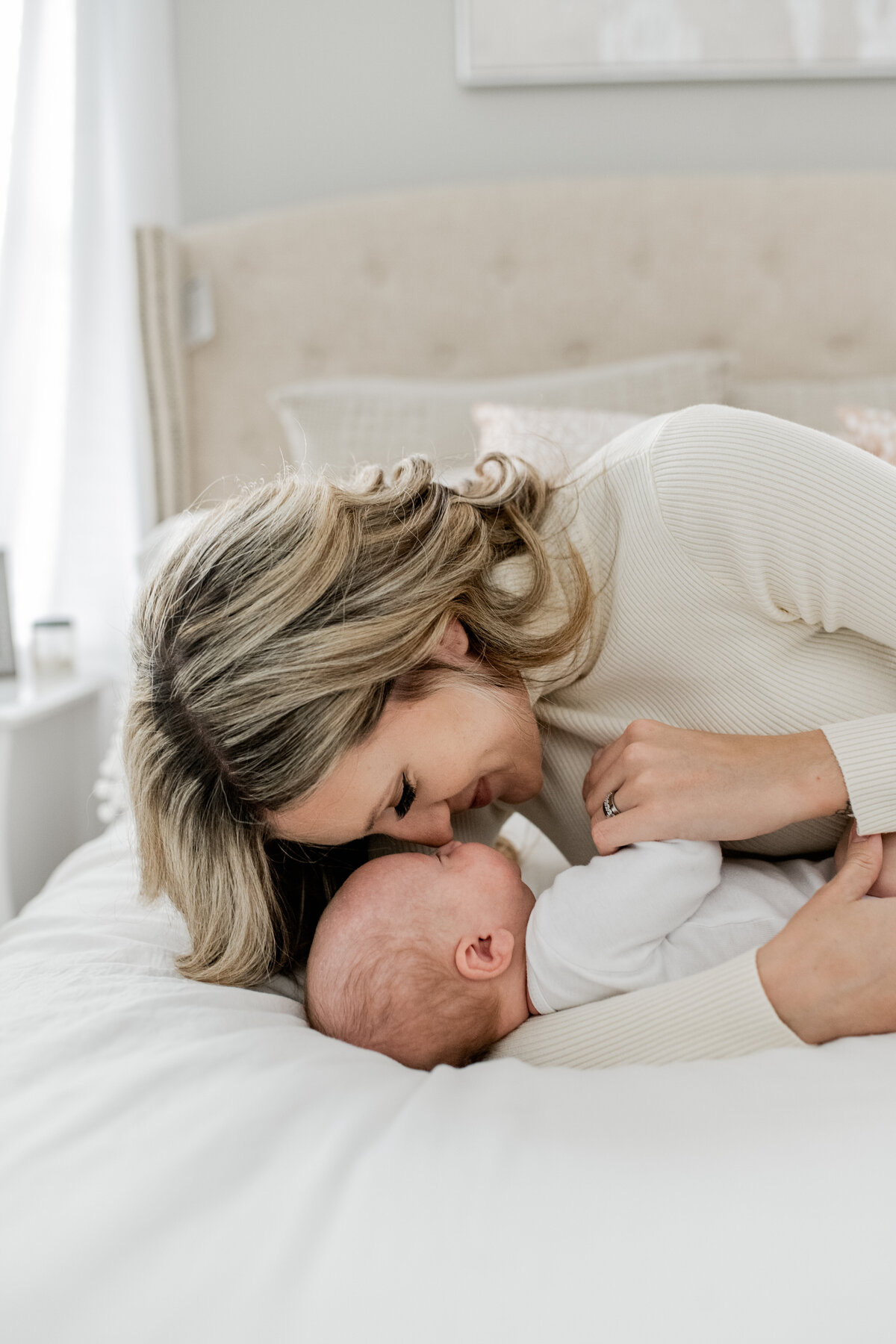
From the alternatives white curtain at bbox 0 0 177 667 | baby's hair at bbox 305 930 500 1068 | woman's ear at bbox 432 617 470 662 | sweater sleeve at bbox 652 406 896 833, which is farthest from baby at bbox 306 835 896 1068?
white curtain at bbox 0 0 177 667

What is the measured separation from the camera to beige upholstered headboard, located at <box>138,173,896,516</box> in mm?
2346

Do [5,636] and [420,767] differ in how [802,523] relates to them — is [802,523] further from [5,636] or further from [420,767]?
[5,636]

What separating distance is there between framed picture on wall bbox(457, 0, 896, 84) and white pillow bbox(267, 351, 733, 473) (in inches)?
31.6

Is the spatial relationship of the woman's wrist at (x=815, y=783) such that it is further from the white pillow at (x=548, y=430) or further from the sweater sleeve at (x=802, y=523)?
the white pillow at (x=548, y=430)

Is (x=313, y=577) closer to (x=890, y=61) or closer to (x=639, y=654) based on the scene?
(x=639, y=654)

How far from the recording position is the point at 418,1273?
1.89 ft

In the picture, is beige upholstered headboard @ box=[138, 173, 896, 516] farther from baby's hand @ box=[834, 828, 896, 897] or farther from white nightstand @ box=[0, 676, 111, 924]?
baby's hand @ box=[834, 828, 896, 897]

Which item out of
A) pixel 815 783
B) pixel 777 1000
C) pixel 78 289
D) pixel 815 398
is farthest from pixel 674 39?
pixel 777 1000

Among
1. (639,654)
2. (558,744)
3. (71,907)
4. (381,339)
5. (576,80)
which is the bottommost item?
(71,907)

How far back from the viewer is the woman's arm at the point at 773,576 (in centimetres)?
94

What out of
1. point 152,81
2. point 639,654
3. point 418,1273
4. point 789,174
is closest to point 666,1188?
point 418,1273

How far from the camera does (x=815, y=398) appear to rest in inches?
82.5

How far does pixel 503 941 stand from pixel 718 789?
0.25 m

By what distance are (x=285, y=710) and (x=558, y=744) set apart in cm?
44
